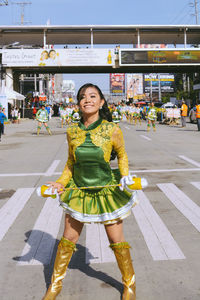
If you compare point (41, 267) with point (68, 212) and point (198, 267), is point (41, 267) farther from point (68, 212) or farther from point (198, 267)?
point (198, 267)

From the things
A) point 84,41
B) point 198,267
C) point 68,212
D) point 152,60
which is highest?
point 84,41

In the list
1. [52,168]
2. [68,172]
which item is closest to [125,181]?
[68,172]

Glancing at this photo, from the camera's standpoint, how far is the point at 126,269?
3.24m

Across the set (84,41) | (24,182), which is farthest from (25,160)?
(84,41)

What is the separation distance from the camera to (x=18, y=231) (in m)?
5.27

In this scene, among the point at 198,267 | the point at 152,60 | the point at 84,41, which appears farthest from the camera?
the point at 84,41

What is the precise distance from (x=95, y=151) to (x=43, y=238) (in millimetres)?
2103

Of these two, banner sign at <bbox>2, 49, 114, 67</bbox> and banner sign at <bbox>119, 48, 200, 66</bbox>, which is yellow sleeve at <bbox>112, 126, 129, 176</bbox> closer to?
banner sign at <bbox>119, 48, 200, 66</bbox>

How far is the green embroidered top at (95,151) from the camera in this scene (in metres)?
3.25

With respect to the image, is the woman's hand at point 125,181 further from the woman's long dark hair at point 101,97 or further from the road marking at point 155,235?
the road marking at point 155,235

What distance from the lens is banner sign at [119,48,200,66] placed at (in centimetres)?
4764

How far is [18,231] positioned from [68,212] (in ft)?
7.41

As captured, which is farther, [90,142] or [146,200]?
[146,200]

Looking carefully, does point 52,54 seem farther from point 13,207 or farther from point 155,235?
point 155,235
